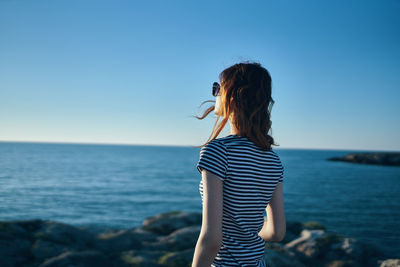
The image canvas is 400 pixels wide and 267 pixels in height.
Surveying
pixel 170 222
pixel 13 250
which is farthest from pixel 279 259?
pixel 13 250

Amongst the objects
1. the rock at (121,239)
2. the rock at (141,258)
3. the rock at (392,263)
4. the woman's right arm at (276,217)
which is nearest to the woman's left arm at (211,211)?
the woman's right arm at (276,217)

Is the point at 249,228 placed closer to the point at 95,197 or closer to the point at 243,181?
the point at 243,181

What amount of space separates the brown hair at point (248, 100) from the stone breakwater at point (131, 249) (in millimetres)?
6270

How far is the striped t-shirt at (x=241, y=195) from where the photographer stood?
5.16 ft

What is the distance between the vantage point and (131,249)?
29.3 feet

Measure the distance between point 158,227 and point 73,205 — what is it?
14.7m

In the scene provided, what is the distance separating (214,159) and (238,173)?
0.21m

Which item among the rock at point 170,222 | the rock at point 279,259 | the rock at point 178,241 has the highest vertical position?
the rock at point 279,259

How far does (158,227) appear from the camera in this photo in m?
11.4

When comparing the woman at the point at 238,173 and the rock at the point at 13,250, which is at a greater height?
the woman at the point at 238,173

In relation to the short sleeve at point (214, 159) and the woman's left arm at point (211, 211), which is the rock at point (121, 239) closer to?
the woman's left arm at point (211, 211)

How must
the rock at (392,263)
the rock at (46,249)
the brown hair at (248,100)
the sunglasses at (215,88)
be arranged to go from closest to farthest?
the brown hair at (248,100) → the sunglasses at (215,88) → the rock at (392,263) → the rock at (46,249)

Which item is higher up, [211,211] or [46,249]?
[211,211]

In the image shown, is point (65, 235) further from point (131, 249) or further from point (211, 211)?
point (211, 211)
